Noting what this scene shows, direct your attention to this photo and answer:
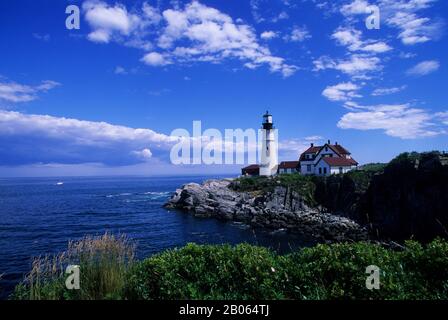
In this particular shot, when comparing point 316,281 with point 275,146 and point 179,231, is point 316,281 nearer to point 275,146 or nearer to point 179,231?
point 179,231

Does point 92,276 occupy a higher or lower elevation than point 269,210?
higher

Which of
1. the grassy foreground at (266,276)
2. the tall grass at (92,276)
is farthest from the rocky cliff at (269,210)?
the tall grass at (92,276)

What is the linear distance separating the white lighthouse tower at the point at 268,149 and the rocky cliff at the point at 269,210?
9207mm

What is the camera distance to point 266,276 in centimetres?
722

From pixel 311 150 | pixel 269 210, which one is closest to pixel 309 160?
pixel 311 150

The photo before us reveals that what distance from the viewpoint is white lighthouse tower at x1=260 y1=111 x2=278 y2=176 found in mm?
63616

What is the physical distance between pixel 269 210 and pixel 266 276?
38.7 m

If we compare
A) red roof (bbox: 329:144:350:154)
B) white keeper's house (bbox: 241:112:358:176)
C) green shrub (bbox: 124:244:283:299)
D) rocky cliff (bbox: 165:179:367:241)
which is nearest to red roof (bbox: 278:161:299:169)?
white keeper's house (bbox: 241:112:358:176)

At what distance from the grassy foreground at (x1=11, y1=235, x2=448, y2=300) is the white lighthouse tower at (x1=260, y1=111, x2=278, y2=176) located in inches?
2198

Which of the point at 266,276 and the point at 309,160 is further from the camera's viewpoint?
the point at 309,160

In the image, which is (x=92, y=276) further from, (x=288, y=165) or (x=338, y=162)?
(x=288, y=165)

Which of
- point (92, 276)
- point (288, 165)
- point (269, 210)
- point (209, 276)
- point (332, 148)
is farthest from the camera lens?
point (288, 165)

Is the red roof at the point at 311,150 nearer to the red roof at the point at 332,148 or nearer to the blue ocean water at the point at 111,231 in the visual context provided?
the red roof at the point at 332,148

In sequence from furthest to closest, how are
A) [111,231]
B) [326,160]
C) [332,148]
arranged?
[332,148], [326,160], [111,231]
